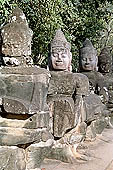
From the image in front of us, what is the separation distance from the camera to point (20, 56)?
2.78 m

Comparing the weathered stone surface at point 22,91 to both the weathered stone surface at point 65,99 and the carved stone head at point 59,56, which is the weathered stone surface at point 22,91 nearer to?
the weathered stone surface at point 65,99

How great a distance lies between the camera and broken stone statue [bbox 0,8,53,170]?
259 cm

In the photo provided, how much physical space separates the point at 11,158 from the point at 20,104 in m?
0.47

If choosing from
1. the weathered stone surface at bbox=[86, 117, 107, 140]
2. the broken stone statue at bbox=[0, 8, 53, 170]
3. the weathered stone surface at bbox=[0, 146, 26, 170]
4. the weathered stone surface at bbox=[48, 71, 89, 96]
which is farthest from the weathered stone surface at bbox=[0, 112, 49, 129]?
the weathered stone surface at bbox=[86, 117, 107, 140]

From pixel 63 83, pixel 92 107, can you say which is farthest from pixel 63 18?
pixel 63 83

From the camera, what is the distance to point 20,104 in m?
2.55

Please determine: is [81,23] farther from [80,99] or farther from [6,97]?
[6,97]

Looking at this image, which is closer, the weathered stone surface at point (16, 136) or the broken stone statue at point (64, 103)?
the weathered stone surface at point (16, 136)

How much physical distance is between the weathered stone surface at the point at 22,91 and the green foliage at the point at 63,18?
5.40m

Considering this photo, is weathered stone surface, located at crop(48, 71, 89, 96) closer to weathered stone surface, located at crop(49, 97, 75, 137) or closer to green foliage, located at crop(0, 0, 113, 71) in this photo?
weathered stone surface, located at crop(49, 97, 75, 137)

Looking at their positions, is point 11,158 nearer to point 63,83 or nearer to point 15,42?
point 15,42

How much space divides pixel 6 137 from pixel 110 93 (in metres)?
3.50

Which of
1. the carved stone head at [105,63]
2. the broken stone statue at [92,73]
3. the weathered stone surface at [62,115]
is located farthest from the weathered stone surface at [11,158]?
the carved stone head at [105,63]

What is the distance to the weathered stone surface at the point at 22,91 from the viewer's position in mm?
2565
